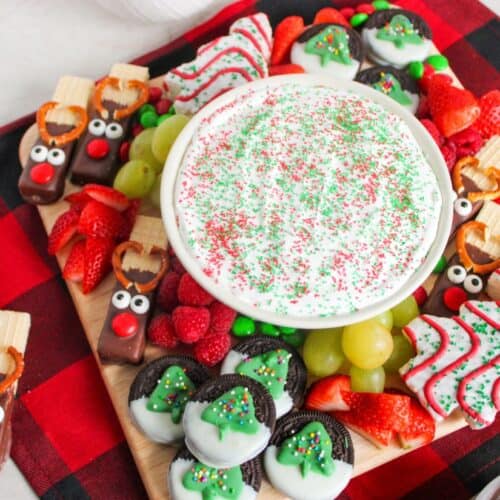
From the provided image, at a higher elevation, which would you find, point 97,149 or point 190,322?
point 97,149

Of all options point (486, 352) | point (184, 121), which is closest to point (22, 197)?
point (184, 121)

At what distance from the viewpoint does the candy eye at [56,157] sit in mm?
1790

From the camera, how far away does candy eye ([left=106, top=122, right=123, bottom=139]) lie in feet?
5.98

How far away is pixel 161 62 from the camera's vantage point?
210cm

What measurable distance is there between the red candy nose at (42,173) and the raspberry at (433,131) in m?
0.84

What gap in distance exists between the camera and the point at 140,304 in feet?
5.33

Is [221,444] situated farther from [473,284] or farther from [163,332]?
[473,284]

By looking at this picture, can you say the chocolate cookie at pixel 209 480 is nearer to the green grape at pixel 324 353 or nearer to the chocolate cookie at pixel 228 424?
the chocolate cookie at pixel 228 424

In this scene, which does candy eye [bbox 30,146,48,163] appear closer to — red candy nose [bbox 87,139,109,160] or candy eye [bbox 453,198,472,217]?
red candy nose [bbox 87,139,109,160]

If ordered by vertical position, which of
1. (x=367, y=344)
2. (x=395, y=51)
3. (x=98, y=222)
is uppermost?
(x=395, y=51)

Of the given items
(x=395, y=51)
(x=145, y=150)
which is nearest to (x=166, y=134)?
(x=145, y=150)

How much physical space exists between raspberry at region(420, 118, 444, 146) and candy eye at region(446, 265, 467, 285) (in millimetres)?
Answer: 297

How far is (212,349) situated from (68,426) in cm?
37

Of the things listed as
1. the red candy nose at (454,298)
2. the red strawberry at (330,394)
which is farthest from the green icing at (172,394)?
the red candy nose at (454,298)
